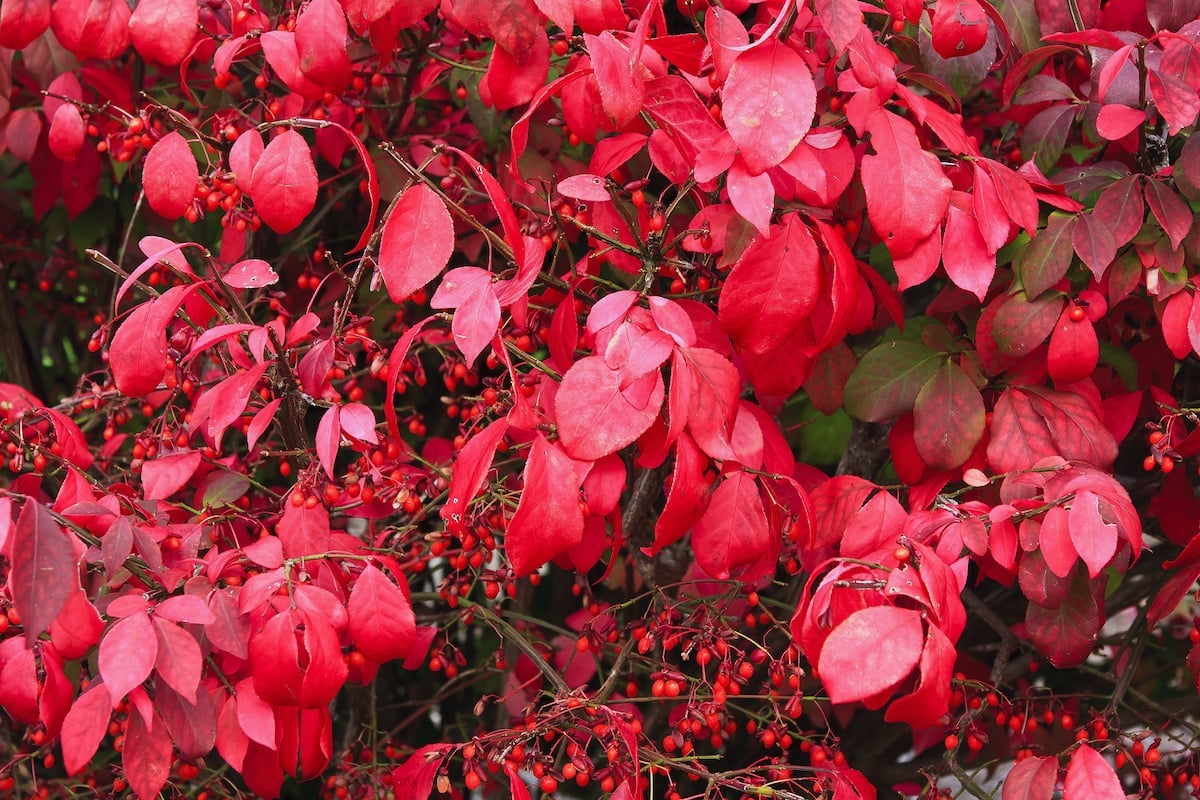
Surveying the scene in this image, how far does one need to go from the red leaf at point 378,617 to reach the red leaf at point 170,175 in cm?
50

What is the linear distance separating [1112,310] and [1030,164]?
0.28 metres

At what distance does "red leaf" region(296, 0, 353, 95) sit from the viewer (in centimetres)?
129

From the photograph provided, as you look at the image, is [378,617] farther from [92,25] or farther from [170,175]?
[92,25]

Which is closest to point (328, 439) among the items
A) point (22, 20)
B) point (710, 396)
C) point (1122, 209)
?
point (710, 396)

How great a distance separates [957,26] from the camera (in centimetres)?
122

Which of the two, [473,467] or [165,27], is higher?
[165,27]

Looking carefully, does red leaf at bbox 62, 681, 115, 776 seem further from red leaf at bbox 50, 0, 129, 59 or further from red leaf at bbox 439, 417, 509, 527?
red leaf at bbox 50, 0, 129, 59

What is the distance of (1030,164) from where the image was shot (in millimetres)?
1294

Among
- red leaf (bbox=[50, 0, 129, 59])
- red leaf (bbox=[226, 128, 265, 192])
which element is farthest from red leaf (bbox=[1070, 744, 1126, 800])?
red leaf (bbox=[50, 0, 129, 59])

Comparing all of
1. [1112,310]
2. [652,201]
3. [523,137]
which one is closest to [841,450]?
[1112,310]

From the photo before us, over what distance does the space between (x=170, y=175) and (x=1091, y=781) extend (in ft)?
3.81

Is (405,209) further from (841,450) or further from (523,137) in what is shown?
(841,450)

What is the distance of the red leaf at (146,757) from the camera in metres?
1.07

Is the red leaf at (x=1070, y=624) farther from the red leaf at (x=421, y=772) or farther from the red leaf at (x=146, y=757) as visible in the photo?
the red leaf at (x=146, y=757)
